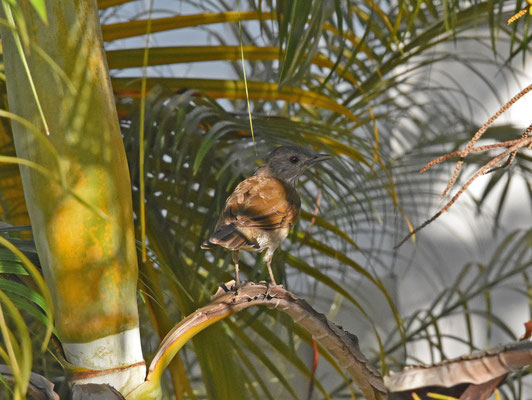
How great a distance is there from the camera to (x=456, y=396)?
348 mm

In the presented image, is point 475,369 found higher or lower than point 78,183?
lower

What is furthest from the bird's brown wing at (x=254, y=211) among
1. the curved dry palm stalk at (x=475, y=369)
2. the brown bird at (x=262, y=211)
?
the curved dry palm stalk at (x=475, y=369)

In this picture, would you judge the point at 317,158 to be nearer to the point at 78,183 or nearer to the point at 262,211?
the point at 262,211

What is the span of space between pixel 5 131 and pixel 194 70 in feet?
2.93

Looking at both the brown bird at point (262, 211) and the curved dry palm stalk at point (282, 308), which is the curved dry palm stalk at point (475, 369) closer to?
the curved dry palm stalk at point (282, 308)

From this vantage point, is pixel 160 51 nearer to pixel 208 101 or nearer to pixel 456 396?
pixel 208 101

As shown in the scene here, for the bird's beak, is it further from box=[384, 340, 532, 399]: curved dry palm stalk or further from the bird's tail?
box=[384, 340, 532, 399]: curved dry palm stalk

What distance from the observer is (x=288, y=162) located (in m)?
0.54

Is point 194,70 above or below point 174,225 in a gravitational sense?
above

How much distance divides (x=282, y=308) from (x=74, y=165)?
169 mm

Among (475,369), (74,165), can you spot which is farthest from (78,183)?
(475,369)

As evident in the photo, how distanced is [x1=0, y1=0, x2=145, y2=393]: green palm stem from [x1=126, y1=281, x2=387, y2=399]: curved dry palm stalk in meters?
0.03

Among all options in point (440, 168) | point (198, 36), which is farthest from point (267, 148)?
point (198, 36)

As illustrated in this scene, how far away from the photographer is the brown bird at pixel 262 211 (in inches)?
17.3
